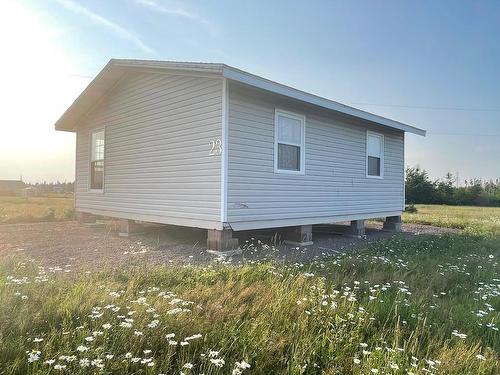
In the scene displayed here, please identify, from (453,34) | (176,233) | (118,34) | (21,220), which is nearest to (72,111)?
(118,34)

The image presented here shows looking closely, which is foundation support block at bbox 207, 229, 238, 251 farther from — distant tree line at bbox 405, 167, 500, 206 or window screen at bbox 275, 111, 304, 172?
distant tree line at bbox 405, 167, 500, 206

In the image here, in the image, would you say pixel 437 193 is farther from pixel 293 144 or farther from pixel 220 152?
pixel 220 152

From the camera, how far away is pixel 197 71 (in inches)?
282

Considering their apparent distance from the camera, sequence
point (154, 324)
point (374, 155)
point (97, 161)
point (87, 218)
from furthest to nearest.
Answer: point (87, 218) < point (374, 155) < point (97, 161) < point (154, 324)

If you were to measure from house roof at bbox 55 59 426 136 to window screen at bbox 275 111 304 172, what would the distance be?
638 millimetres

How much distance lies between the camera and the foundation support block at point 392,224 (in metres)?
12.8

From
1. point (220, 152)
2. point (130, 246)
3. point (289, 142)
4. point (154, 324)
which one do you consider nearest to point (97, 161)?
point (130, 246)

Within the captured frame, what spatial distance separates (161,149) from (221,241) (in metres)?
2.82

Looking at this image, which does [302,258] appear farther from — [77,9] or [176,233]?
[77,9]

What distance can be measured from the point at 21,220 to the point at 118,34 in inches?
262

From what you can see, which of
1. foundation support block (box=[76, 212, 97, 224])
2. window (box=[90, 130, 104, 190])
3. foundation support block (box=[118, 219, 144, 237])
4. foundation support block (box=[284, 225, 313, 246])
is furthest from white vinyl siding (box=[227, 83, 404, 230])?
foundation support block (box=[76, 212, 97, 224])

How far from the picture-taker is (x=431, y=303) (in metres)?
4.29

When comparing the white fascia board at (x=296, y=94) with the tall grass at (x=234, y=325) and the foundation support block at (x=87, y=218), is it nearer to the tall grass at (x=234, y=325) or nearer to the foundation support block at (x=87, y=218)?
the tall grass at (x=234, y=325)

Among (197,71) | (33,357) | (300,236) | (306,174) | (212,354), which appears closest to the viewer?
(33,357)
